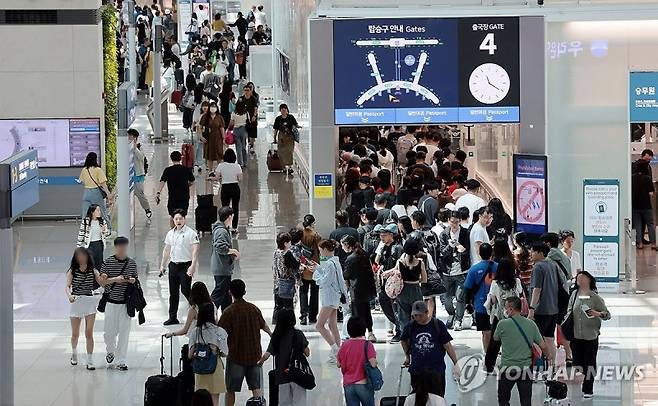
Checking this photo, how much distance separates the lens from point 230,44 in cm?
4294

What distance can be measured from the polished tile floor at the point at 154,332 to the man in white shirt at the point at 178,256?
1.24 ft

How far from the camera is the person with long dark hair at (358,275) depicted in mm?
15258

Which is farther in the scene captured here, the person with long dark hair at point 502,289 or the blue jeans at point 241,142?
the blue jeans at point 241,142

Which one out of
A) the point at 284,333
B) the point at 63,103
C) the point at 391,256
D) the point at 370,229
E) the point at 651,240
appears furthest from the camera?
the point at 63,103

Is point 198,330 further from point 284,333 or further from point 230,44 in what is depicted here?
point 230,44

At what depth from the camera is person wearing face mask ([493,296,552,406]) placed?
40.7 feet

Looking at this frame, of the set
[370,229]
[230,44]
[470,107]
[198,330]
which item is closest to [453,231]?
[370,229]

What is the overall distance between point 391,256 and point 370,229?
1268 mm

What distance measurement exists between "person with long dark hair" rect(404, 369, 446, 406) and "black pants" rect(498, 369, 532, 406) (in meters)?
2.23

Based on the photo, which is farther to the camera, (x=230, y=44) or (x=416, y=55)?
(x=230, y=44)

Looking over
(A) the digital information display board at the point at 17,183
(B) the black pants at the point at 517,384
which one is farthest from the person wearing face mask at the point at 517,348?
(A) the digital information display board at the point at 17,183

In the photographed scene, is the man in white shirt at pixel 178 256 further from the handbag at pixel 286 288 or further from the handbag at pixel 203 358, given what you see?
the handbag at pixel 203 358

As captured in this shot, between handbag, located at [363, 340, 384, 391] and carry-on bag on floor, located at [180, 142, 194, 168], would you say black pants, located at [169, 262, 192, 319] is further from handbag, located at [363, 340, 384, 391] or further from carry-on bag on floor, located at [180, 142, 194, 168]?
carry-on bag on floor, located at [180, 142, 194, 168]

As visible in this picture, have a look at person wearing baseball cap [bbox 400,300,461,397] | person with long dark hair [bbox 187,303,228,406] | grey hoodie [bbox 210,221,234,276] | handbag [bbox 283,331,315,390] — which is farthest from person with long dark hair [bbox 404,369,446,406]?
grey hoodie [bbox 210,221,234,276]
